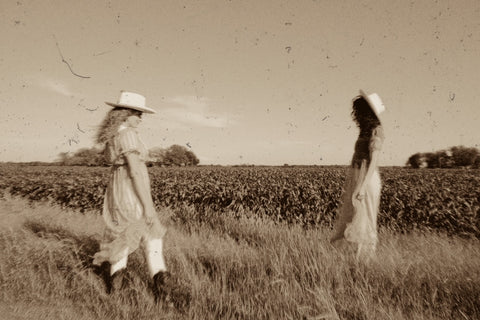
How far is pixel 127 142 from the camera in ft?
11.3

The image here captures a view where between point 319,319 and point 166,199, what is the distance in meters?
8.80

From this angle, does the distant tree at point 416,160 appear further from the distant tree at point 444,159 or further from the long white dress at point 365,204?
the long white dress at point 365,204

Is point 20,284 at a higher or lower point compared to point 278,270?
lower

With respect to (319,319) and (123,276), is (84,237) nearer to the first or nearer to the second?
(123,276)

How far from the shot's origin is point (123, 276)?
145 inches

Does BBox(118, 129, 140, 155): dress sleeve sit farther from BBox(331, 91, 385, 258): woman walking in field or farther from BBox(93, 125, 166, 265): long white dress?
BBox(331, 91, 385, 258): woman walking in field

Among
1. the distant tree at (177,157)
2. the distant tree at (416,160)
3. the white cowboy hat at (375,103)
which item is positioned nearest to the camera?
the white cowboy hat at (375,103)

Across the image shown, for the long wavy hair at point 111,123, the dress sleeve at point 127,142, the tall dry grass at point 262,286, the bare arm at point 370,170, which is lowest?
the tall dry grass at point 262,286

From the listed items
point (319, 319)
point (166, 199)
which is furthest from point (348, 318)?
point (166, 199)

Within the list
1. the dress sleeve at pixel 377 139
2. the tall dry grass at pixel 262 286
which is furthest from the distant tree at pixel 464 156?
the dress sleeve at pixel 377 139

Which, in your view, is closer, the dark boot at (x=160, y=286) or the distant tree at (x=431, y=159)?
the dark boot at (x=160, y=286)

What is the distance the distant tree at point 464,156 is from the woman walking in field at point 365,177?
5312 cm

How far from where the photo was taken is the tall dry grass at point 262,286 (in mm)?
2971

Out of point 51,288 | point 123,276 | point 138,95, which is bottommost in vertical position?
point 51,288
